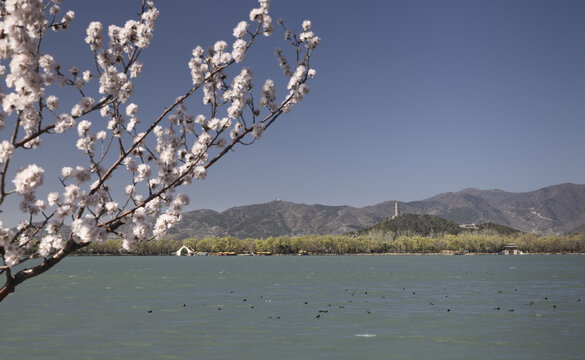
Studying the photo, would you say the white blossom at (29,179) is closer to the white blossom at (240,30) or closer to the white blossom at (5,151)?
the white blossom at (5,151)

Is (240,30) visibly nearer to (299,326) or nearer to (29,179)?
(29,179)

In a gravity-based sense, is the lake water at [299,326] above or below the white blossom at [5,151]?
below

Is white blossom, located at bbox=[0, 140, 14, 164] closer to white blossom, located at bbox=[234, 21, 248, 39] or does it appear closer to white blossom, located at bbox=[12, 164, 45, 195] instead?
white blossom, located at bbox=[12, 164, 45, 195]

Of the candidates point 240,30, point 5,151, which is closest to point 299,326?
point 240,30

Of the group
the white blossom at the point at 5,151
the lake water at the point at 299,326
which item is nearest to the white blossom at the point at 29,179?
the white blossom at the point at 5,151

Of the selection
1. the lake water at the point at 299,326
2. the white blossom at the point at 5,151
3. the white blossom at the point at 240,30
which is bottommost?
the lake water at the point at 299,326

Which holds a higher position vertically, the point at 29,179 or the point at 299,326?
the point at 29,179

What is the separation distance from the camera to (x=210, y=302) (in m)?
57.1

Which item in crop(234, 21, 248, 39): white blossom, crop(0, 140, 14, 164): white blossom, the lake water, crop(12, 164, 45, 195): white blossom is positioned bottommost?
the lake water

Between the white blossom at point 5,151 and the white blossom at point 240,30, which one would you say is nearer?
the white blossom at point 5,151

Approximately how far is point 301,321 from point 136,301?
24.8 meters

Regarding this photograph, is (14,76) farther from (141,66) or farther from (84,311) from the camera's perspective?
(84,311)

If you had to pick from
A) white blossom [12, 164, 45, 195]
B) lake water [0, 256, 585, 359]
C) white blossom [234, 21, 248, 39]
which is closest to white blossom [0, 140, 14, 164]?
white blossom [12, 164, 45, 195]

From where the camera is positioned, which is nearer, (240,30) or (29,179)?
(29,179)
